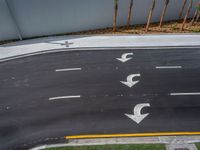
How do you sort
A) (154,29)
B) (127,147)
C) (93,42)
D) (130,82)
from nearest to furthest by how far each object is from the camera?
1. (127,147)
2. (130,82)
3. (93,42)
4. (154,29)

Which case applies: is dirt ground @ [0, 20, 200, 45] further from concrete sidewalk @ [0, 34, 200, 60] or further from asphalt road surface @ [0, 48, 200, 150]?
asphalt road surface @ [0, 48, 200, 150]

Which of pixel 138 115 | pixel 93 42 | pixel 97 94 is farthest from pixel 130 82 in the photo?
pixel 93 42

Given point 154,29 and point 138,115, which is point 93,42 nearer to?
point 154,29

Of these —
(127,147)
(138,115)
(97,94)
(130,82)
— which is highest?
(130,82)

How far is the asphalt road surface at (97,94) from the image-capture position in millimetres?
9680

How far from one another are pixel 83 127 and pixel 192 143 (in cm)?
443

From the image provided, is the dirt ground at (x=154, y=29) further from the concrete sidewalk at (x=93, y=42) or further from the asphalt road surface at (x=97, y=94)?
the asphalt road surface at (x=97, y=94)

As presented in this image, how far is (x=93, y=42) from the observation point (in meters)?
16.1

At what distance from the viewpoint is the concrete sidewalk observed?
15.5m

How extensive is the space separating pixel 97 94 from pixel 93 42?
5.64 m

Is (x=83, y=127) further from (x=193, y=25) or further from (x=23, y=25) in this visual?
→ (x=193, y=25)

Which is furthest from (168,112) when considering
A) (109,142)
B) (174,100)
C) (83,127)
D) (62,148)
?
(62,148)

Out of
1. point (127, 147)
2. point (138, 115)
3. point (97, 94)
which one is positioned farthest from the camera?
point (97, 94)

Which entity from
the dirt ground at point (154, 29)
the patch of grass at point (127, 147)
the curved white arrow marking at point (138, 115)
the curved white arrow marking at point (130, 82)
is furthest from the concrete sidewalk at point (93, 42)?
the patch of grass at point (127, 147)
